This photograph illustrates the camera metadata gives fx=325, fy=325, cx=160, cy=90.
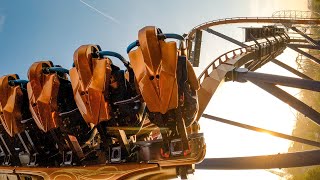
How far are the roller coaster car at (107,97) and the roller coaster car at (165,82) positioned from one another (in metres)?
0.30

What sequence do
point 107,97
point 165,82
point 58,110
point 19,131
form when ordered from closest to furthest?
point 165,82 → point 107,97 → point 58,110 → point 19,131

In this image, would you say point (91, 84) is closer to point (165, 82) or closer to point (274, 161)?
point (165, 82)

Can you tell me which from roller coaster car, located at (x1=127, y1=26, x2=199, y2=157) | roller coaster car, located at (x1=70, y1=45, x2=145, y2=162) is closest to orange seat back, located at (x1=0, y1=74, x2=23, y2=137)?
roller coaster car, located at (x1=70, y1=45, x2=145, y2=162)

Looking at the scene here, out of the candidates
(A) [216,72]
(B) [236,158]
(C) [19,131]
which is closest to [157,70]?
(C) [19,131]

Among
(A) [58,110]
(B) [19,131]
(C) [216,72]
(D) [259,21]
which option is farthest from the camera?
(D) [259,21]

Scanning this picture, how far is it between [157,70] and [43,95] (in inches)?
54.5

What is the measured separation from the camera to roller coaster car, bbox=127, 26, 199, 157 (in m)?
3.12

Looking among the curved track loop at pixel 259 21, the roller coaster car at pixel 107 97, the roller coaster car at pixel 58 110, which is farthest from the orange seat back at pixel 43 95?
the curved track loop at pixel 259 21

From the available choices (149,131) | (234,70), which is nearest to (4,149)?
(149,131)

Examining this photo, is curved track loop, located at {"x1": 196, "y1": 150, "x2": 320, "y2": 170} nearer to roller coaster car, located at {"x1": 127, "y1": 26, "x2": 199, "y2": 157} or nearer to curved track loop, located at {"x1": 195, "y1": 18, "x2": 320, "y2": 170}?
curved track loop, located at {"x1": 195, "y1": 18, "x2": 320, "y2": 170}

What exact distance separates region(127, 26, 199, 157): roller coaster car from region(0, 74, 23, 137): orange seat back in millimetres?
1597

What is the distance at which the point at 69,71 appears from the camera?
12.0 feet

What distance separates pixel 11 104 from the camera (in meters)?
3.90

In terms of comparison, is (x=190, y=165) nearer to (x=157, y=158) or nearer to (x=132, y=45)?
(x=157, y=158)
